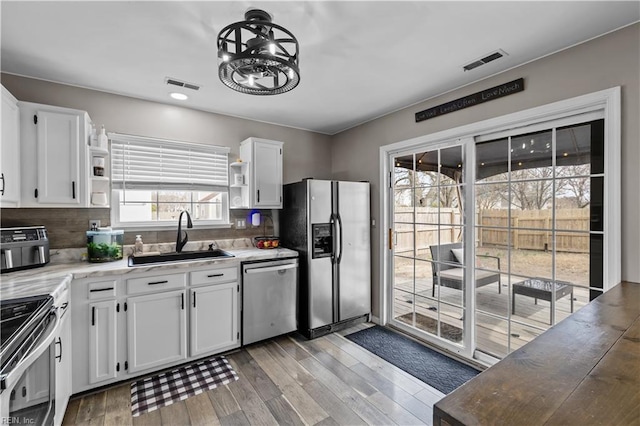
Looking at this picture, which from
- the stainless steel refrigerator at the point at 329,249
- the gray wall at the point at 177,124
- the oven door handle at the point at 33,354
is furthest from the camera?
the stainless steel refrigerator at the point at 329,249

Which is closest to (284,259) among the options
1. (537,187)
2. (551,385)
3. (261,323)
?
(261,323)

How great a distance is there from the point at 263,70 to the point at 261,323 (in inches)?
94.5

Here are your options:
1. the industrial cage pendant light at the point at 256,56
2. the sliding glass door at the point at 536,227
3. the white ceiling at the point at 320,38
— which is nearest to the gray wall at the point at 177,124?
the white ceiling at the point at 320,38

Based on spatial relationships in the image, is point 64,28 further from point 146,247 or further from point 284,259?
point 284,259

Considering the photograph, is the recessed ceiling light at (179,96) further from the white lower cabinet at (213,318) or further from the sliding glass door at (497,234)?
the sliding glass door at (497,234)

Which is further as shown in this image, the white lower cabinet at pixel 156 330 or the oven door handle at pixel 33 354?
the white lower cabinet at pixel 156 330

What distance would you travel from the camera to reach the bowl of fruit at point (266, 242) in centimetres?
347

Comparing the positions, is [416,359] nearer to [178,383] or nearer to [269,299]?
[269,299]

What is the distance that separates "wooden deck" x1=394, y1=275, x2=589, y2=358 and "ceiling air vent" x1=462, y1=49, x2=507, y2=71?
1786 millimetres

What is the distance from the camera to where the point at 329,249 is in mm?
3357

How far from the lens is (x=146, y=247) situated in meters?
2.97

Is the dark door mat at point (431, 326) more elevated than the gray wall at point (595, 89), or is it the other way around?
the gray wall at point (595, 89)

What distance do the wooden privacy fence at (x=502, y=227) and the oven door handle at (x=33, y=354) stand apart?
303 centimetres

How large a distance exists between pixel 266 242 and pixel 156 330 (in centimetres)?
140
